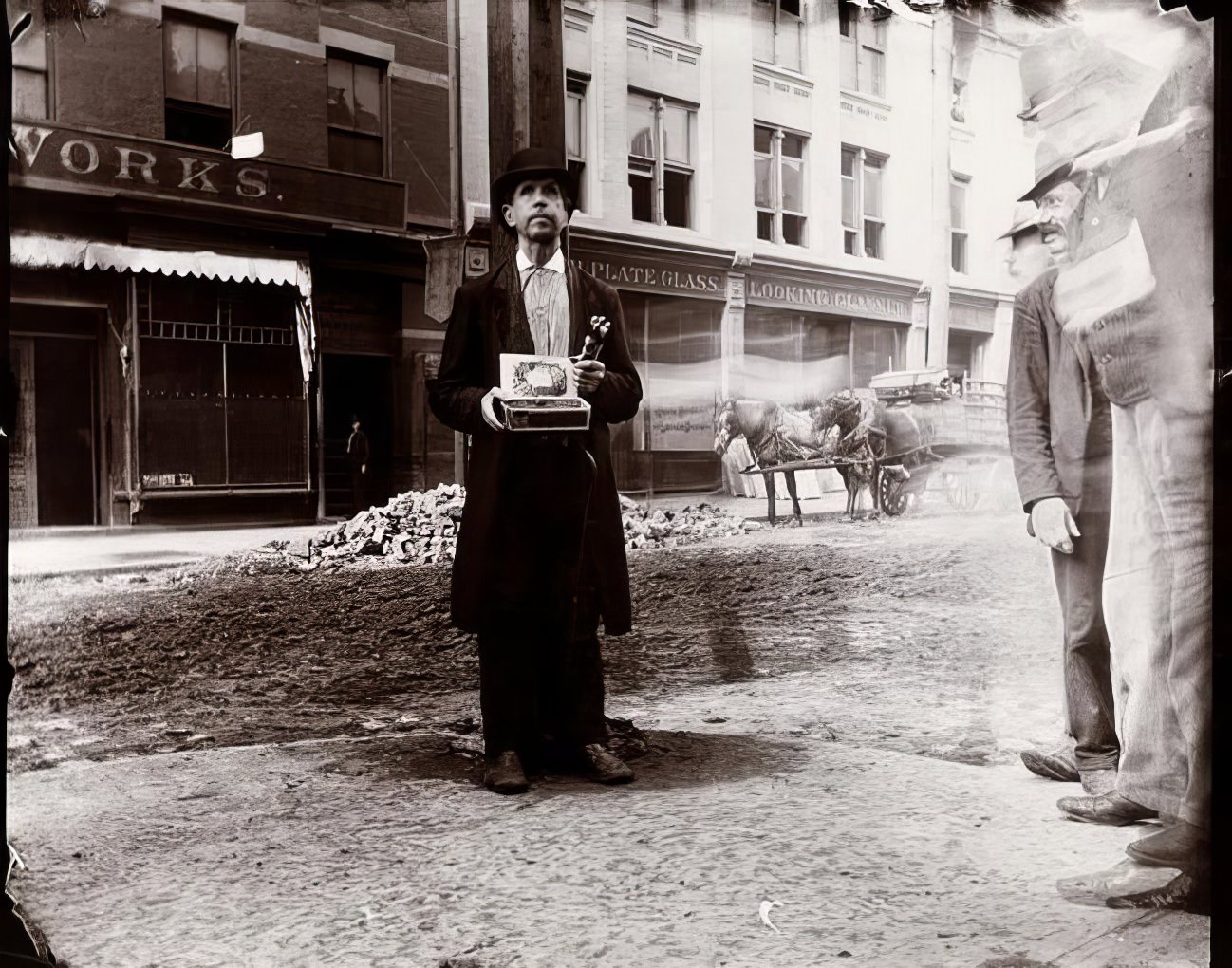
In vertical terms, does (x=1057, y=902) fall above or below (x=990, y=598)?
below

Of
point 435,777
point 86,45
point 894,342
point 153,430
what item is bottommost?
point 435,777

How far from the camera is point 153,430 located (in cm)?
362

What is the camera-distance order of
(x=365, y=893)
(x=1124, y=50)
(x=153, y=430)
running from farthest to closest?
(x=153, y=430) → (x=1124, y=50) → (x=365, y=893)

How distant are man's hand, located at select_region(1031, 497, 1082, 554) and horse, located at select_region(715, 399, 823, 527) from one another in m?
0.69

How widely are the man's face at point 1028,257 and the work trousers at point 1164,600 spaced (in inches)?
18.2

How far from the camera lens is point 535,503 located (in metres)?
3.63

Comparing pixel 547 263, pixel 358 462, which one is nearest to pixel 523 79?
pixel 547 263

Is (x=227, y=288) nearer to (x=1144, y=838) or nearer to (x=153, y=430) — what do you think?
(x=153, y=430)

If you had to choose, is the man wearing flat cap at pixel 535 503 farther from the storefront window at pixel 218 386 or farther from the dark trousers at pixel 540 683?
the storefront window at pixel 218 386

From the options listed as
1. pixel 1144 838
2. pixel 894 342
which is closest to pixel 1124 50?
pixel 894 342

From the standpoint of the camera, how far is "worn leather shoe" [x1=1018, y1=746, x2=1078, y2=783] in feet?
11.3

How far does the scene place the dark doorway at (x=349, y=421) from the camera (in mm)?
3686

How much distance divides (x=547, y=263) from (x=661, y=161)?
52cm

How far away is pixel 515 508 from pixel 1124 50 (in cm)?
218
